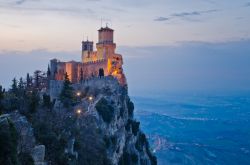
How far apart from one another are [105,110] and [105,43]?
30.3 m

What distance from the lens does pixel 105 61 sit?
311ft

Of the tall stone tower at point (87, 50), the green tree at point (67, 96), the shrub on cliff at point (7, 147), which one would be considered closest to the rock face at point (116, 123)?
the green tree at point (67, 96)

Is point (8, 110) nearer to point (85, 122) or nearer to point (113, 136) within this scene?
point (85, 122)

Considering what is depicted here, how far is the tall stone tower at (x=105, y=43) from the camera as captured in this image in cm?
9718

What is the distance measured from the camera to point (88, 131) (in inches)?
2416

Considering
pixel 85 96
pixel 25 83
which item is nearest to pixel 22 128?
pixel 85 96

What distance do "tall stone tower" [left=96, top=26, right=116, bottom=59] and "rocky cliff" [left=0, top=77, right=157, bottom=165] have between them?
48.6 ft

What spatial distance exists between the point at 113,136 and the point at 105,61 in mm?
28742

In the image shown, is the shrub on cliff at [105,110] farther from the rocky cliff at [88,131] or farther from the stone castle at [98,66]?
the stone castle at [98,66]

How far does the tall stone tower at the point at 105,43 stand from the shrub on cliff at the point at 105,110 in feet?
87.8

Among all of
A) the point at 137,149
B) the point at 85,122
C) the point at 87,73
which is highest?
the point at 87,73

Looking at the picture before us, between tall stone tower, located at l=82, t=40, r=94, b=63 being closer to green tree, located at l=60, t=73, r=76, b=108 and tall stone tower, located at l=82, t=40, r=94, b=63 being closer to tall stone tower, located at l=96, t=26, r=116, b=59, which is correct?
tall stone tower, located at l=96, t=26, r=116, b=59

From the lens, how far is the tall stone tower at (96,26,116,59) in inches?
3826

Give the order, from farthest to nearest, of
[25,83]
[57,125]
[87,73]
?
[87,73], [25,83], [57,125]
